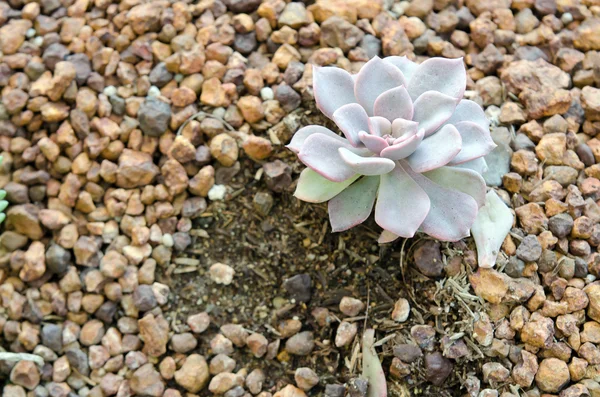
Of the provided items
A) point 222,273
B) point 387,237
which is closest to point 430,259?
point 387,237

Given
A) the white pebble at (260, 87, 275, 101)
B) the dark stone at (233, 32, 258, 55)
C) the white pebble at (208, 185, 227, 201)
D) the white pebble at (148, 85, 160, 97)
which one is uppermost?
the dark stone at (233, 32, 258, 55)

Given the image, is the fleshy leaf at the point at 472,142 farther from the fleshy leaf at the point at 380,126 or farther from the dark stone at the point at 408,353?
the dark stone at the point at 408,353

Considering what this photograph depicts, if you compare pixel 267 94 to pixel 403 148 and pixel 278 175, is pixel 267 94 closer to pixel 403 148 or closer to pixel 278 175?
pixel 278 175

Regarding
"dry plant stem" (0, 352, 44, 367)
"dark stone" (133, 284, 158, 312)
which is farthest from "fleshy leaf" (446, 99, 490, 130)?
"dry plant stem" (0, 352, 44, 367)

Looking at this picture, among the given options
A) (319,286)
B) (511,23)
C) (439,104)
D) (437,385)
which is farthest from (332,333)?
(511,23)

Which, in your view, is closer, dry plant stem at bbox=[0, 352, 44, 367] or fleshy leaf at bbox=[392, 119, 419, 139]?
fleshy leaf at bbox=[392, 119, 419, 139]

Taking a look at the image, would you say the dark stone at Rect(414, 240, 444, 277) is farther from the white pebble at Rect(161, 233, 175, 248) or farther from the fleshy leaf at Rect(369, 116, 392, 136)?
the white pebble at Rect(161, 233, 175, 248)
